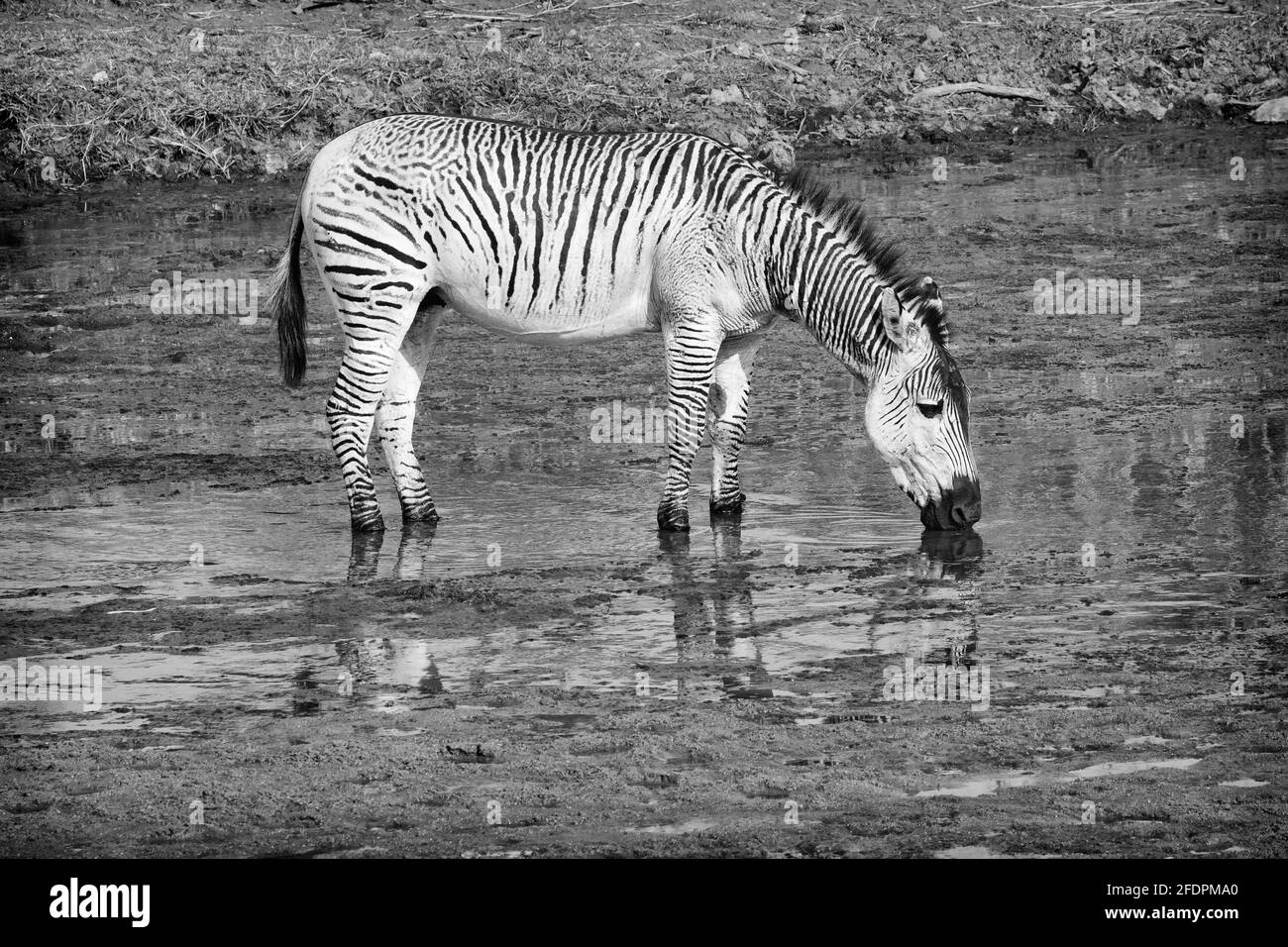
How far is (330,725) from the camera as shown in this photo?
7688 mm

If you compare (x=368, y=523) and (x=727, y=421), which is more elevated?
(x=727, y=421)

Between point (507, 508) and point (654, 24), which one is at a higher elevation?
point (654, 24)

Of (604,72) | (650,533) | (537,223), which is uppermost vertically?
(604,72)

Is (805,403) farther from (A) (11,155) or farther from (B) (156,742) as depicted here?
(A) (11,155)

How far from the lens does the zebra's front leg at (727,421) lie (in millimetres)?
10766

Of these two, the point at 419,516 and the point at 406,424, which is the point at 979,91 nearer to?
the point at 406,424

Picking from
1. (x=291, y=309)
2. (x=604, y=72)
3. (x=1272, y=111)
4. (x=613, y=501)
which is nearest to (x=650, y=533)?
(x=613, y=501)

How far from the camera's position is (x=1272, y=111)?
21375 millimetres

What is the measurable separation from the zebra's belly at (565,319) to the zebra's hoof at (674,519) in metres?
1.01

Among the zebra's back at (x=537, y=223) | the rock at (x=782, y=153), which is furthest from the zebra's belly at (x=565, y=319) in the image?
the rock at (x=782, y=153)

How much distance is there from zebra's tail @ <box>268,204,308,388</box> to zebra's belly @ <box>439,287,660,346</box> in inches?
35.7

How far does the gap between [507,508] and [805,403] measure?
2.83 m

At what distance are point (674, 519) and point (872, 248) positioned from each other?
1.78 meters

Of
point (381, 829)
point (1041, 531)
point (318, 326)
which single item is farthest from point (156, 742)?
point (318, 326)
